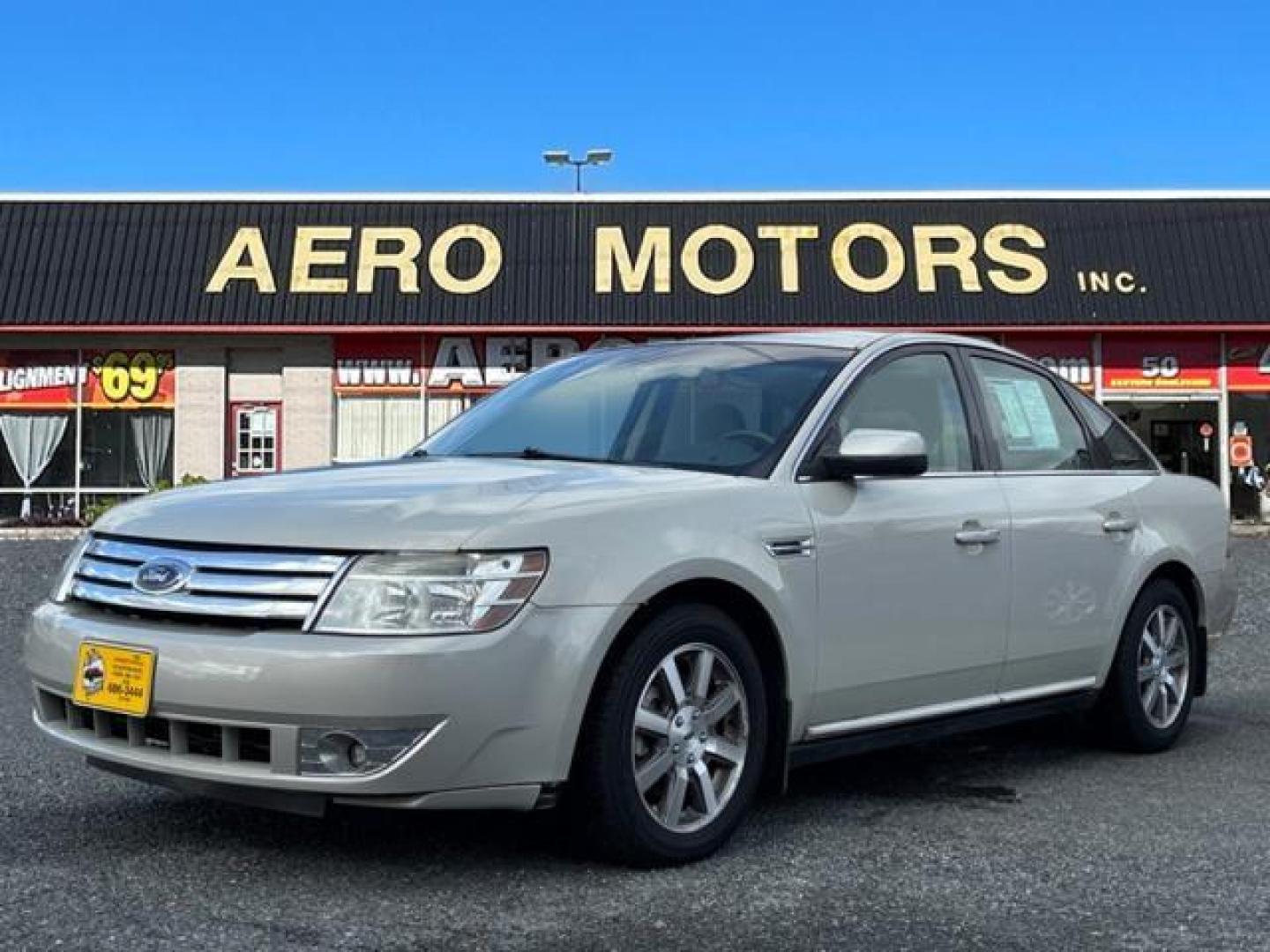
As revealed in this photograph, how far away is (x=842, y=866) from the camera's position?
13.5 ft

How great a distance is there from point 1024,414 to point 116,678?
358 cm

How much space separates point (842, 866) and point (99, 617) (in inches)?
88.6

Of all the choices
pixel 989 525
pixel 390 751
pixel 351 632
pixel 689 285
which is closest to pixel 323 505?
pixel 351 632

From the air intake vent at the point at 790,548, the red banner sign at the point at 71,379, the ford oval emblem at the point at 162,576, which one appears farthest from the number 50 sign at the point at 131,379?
the air intake vent at the point at 790,548

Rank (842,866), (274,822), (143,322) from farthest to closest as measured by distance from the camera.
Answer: (143,322)
(274,822)
(842,866)

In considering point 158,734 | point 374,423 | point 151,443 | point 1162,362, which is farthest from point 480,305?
point 158,734

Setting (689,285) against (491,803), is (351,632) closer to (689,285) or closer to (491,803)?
(491,803)

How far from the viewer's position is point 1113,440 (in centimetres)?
613

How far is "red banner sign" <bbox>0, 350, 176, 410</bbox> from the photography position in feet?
74.1

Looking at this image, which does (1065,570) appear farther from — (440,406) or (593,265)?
(440,406)

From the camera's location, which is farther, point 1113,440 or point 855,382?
point 1113,440

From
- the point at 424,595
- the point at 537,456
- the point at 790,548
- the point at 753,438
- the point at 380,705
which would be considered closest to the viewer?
the point at 380,705

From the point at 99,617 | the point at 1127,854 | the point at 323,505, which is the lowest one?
the point at 1127,854

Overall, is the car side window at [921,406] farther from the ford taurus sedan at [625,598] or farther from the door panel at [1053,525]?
the door panel at [1053,525]
